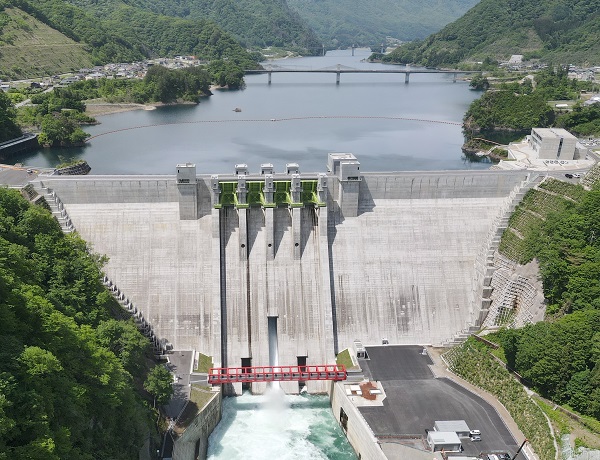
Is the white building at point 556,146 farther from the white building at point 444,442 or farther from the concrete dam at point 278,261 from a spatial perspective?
the white building at point 444,442

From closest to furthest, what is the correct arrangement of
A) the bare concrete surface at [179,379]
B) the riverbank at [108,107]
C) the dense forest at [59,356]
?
the dense forest at [59,356] < the bare concrete surface at [179,379] < the riverbank at [108,107]

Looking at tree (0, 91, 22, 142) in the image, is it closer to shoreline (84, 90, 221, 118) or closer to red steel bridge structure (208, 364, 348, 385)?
shoreline (84, 90, 221, 118)

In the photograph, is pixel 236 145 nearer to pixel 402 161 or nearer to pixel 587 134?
pixel 402 161

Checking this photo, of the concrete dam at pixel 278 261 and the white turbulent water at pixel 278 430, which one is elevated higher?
the concrete dam at pixel 278 261

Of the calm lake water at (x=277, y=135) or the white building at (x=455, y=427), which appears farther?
the calm lake water at (x=277, y=135)

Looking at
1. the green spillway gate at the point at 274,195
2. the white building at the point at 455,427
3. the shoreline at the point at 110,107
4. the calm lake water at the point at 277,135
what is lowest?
the white building at the point at 455,427

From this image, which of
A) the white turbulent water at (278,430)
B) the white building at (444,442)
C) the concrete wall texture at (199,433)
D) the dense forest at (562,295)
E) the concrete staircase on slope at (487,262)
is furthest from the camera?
the concrete staircase on slope at (487,262)

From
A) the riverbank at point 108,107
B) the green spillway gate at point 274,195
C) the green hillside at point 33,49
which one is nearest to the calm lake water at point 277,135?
the riverbank at point 108,107

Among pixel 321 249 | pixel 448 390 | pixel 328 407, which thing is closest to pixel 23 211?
pixel 321 249
